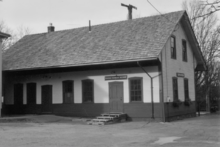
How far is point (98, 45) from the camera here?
22453mm

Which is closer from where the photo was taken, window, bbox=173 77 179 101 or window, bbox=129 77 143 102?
window, bbox=129 77 143 102

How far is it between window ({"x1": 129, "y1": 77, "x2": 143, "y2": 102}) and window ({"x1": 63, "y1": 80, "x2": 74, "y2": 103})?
439 cm

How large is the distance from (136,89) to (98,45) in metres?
4.49

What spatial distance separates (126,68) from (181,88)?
193 inches

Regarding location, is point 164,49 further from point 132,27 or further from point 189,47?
point 189,47

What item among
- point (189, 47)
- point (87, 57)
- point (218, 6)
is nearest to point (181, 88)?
point (189, 47)

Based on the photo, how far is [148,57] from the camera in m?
18.4

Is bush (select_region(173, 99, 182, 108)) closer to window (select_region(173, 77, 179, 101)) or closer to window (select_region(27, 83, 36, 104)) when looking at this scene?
window (select_region(173, 77, 179, 101))

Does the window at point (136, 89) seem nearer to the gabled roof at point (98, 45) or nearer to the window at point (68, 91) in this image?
the gabled roof at point (98, 45)

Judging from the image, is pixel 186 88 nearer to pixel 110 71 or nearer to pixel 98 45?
pixel 110 71

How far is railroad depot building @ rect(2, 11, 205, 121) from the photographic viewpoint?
19.6 metres

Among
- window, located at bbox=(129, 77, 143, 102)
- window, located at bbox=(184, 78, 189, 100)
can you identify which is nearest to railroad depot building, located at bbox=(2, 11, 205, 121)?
window, located at bbox=(129, 77, 143, 102)

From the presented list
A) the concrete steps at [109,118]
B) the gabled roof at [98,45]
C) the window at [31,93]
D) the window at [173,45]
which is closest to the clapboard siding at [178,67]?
the window at [173,45]

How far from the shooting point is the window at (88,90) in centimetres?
2150
